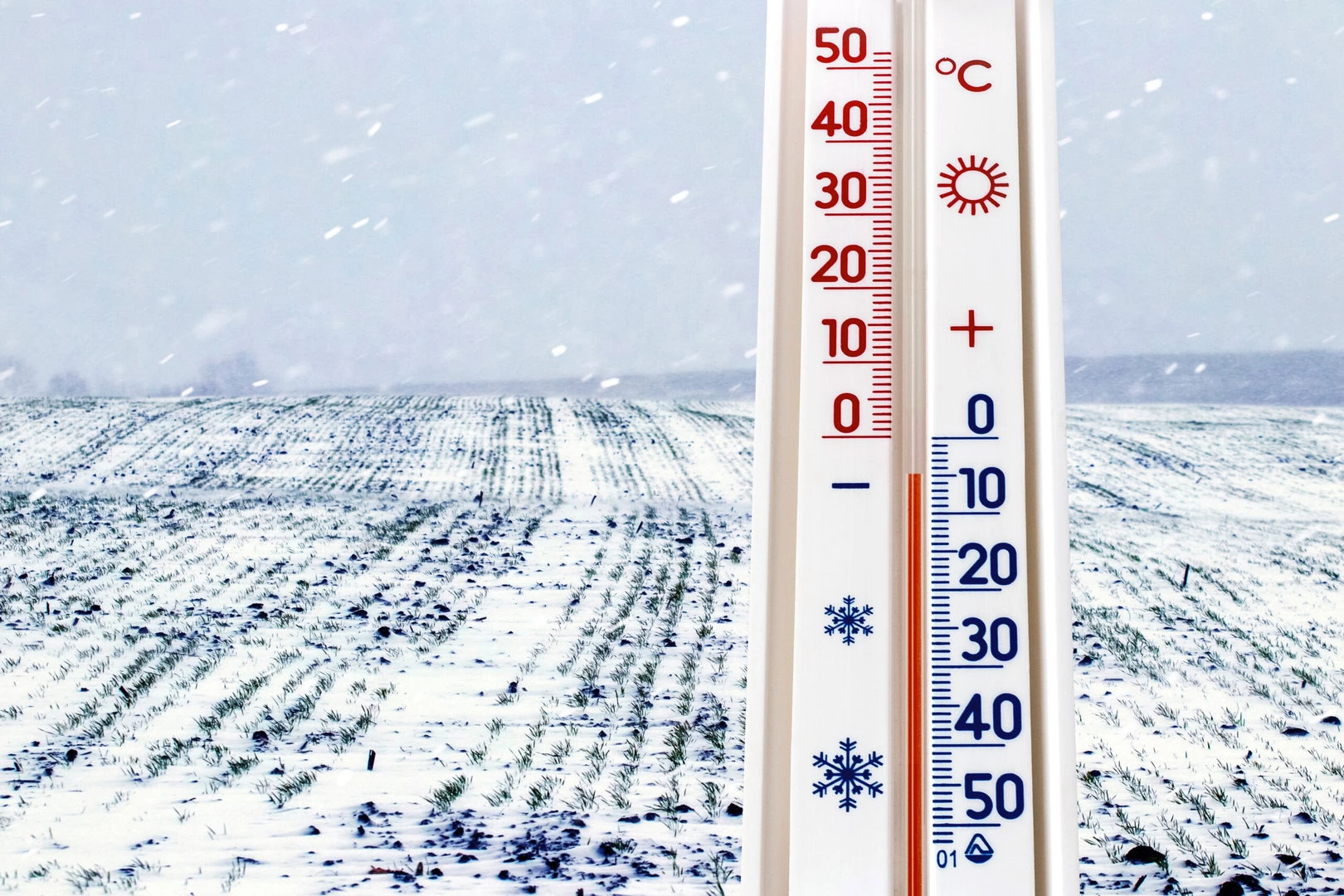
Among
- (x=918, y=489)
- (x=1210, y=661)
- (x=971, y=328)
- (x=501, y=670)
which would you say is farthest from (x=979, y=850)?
(x=1210, y=661)

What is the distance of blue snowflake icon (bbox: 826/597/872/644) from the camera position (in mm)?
819

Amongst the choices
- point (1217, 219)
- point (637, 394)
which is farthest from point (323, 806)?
point (1217, 219)

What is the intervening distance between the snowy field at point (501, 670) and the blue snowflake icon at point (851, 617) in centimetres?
89

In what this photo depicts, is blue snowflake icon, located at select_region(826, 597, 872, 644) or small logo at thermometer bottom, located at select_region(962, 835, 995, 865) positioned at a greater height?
blue snowflake icon, located at select_region(826, 597, 872, 644)

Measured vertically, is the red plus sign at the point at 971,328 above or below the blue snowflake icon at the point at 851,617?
above

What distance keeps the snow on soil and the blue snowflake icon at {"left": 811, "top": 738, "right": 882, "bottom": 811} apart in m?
0.84

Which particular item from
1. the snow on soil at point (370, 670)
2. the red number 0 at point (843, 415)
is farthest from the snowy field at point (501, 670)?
the red number 0 at point (843, 415)

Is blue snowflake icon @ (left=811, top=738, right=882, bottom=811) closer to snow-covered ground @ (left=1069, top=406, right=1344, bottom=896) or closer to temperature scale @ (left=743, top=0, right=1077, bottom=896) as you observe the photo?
temperature scale @ (left=743, top=0, right=1077, bottom=896)

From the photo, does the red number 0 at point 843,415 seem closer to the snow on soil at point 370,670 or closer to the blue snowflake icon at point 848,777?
the blue snowflake icon at point 848,777

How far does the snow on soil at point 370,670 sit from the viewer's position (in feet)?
5.65

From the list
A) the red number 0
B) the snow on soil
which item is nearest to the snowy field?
the snow on soil

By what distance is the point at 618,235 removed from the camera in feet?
26.8

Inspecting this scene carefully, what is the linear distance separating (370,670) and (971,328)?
214 cm

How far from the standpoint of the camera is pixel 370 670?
260 centimetres
